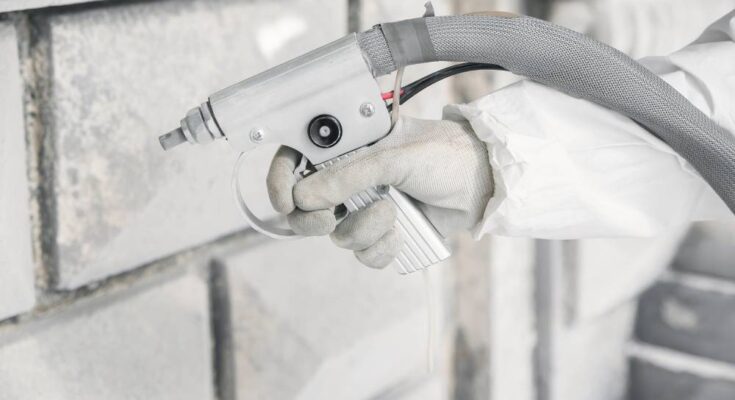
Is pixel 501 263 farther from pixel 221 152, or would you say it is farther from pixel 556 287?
pixel 221 152

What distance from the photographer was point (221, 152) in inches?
45.3

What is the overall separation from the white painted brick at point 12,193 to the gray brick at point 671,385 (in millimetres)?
1722

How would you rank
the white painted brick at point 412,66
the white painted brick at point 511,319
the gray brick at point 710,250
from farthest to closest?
the gray brick at point 710,250, the white painted brick at point 511,319, the white painted brick at point 412,66

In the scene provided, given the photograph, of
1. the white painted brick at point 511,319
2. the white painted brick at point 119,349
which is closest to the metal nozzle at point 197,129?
the white painted brick at point 119,349

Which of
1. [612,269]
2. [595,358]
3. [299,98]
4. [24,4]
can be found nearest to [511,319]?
[612,269]

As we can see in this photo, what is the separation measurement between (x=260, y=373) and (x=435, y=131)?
553mm

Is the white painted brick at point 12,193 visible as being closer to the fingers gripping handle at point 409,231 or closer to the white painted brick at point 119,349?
the white painted brick at point 119,349

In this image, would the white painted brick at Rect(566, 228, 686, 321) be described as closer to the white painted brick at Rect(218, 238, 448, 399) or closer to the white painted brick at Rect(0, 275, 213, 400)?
the white painted brick at Rect(218, 238, 448, 399)

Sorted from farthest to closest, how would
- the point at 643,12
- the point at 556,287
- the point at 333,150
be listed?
the point at 556,287 < the point at 643,12 < the point at 333,150

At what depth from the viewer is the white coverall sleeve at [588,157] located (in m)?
0.91

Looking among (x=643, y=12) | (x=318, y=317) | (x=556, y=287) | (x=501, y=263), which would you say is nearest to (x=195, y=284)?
(x=318, y=317)

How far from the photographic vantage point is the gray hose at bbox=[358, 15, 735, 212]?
0.80m

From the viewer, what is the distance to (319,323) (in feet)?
4.42

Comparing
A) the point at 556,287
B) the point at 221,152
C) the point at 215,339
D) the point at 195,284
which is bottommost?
the point at 556,287
